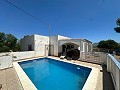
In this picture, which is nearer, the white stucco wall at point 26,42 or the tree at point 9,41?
the white stucco wall at point 26,42

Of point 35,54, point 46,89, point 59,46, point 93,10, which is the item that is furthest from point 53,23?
point 46,89

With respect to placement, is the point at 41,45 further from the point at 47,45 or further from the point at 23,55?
the point at 23,55

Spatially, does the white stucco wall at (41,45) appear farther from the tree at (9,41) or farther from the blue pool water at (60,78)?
the tree at (9,41)

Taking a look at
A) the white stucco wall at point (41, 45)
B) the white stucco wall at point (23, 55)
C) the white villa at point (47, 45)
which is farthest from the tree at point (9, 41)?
the white stucco wall at point (41, 45)

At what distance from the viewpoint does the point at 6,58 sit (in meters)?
9.46

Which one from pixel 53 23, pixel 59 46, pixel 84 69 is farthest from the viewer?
pixel 53 23

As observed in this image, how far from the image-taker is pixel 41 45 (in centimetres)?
1989

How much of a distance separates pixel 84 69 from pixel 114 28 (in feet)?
64.4

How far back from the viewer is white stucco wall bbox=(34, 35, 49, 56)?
18.8m

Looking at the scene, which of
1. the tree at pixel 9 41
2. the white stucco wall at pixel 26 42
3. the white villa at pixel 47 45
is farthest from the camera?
the tree at pixel 9 41

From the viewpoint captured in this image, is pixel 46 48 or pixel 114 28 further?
pixel 114 28

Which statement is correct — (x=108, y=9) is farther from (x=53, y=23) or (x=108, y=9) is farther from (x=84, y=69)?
(x=53, y=23)

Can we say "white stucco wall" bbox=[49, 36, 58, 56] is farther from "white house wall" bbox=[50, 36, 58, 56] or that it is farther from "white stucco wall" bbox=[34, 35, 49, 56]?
"white stucco wall" bbox=[34, 35, 49, 56]

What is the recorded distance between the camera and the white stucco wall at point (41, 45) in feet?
61.8
